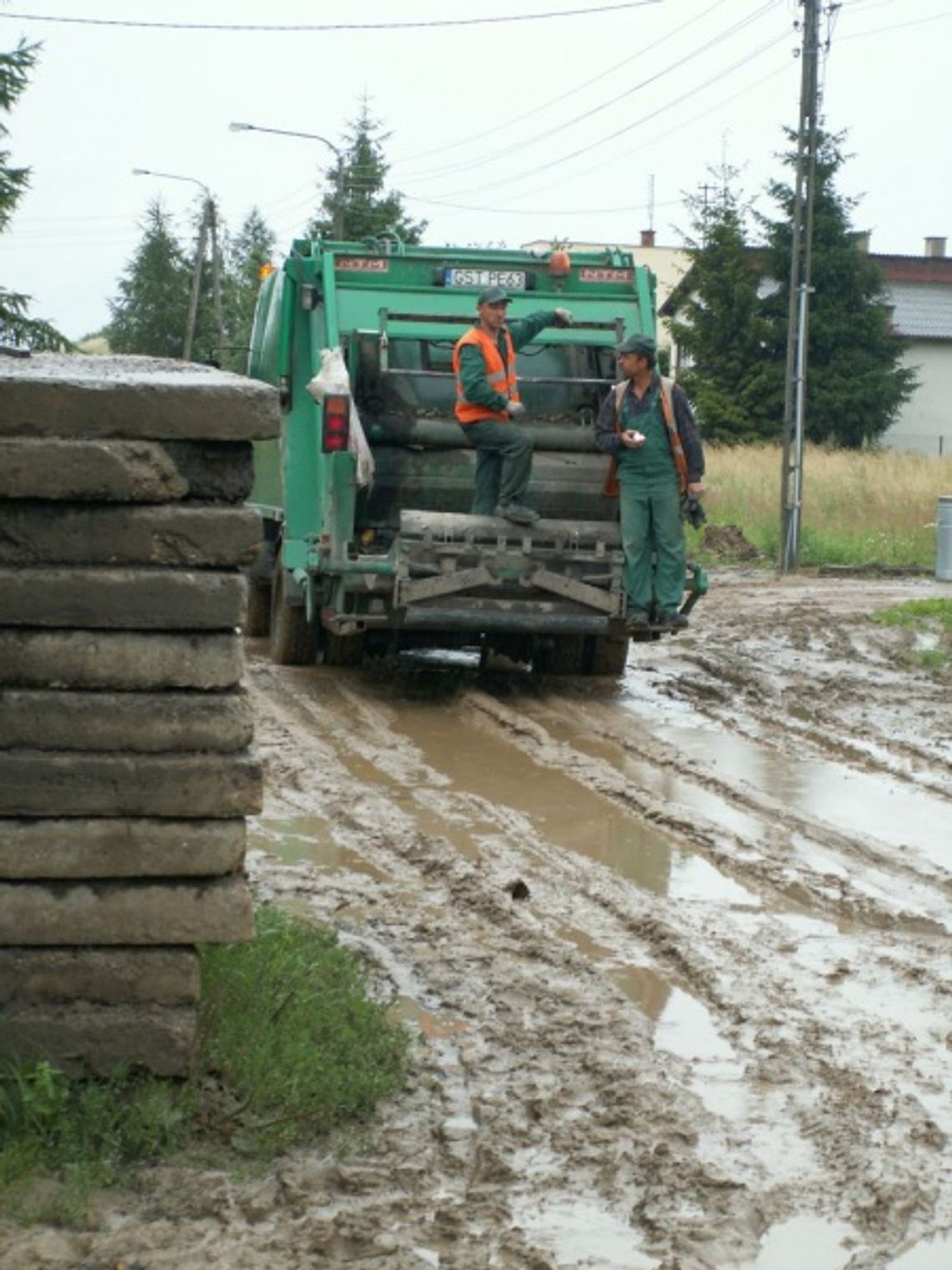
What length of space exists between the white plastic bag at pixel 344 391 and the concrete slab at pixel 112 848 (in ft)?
24.1

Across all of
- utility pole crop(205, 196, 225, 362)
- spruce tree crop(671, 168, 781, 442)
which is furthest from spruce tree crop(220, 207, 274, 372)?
spruce tree crop(671, 168, 781, 442)

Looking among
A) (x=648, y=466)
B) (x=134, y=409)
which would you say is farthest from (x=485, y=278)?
(x=134, y=409)

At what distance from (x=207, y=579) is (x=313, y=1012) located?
3.95 ft

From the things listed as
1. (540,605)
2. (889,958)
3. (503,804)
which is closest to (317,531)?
(540,605)

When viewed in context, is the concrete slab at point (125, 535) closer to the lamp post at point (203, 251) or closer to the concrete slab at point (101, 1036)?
the concrete slab at point (101, 1036)

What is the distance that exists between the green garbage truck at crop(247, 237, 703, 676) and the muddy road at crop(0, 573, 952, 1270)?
640 mm

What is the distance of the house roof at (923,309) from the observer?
61656 mm

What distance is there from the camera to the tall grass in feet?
86.2

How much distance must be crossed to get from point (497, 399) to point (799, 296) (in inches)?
512

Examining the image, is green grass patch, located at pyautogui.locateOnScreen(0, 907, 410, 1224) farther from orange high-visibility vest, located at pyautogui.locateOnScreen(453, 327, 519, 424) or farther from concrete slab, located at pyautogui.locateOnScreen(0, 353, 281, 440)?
orange high-visibility vest, located at pyautogui.locateOnScreen(453, 327, 519, 424)

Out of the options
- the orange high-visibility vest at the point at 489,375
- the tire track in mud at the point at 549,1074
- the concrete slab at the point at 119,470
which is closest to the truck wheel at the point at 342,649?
the orange high-visibility vest at the point at 489,375

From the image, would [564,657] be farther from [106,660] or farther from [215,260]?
[215,260]

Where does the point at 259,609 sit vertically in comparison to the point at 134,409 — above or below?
below

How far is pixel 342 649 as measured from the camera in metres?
13.8
